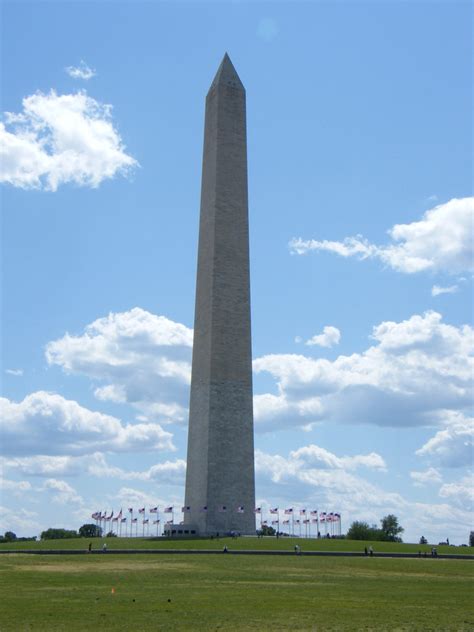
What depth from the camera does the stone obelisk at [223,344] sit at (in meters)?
61.5

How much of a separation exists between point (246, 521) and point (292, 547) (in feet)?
49.1

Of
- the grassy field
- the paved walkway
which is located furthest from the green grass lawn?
the grassy field

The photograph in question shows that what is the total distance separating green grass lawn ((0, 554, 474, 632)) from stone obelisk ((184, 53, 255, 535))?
86.6 feet

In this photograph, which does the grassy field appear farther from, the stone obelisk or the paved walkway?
the stone obelisk

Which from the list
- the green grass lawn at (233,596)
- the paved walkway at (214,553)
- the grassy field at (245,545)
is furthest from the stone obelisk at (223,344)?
the green grass lawn at (233,596)

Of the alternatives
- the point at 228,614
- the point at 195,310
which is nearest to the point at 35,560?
the point at 228,614

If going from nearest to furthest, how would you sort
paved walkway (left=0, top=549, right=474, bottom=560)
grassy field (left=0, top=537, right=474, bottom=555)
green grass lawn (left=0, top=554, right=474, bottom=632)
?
1. green grass lawn (left=0, top=554, right=474, bottom=632)
2. paved walkway (left=0, top=549, right=474, bottom=560)
3. grassy field (left=0, top=537, right=474, bottom=555)

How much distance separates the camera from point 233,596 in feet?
68.0

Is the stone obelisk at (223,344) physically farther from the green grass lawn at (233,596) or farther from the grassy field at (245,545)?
the green grass lawn at (233,596)

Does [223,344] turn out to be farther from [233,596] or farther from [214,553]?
[233,596]

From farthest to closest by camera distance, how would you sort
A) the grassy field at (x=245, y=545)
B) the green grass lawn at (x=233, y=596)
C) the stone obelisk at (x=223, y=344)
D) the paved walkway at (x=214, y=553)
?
the stone obelisk at (x=223, y=344) < the grassy field at (x=245, y=545) < the paved walkway at (x=214, y=553) < the green grass lawn at (x=233, y=596)

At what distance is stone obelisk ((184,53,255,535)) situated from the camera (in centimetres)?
6153

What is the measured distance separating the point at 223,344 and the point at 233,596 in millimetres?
43264

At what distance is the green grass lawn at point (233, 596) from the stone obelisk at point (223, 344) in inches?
1039
